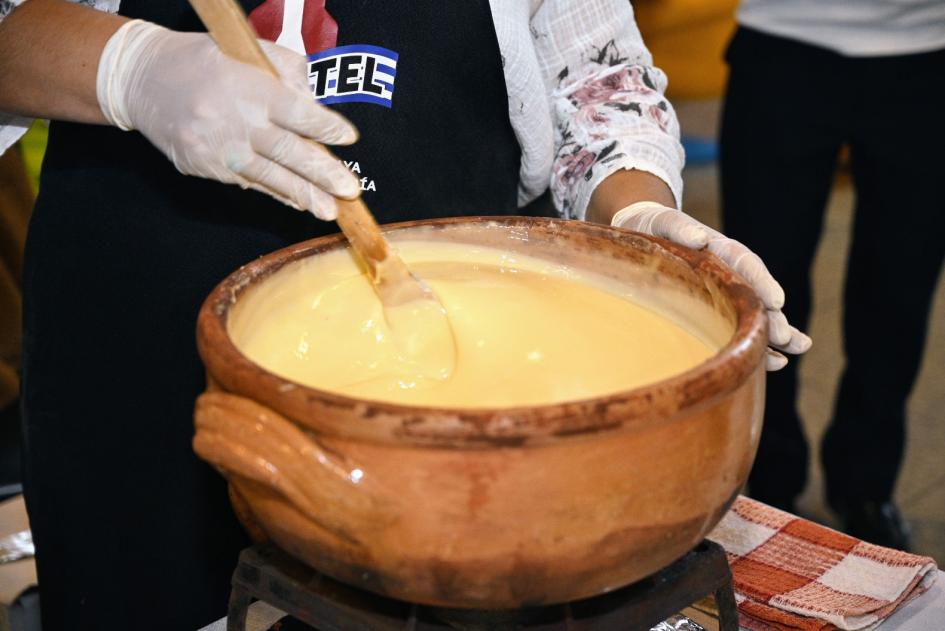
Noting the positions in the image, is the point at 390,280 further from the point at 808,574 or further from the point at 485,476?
the point at 808,574

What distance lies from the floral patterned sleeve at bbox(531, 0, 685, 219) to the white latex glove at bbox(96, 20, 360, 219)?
1.31 ft

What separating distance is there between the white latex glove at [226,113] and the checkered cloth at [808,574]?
1.86 ft

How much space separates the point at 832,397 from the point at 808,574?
7.76 ft

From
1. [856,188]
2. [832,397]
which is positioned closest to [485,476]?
Answer: [856,188]

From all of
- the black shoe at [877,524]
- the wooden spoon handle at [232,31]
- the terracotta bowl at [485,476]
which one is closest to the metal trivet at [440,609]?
the terracotta bowl at [485,476]

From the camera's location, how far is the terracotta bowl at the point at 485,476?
0.65 m

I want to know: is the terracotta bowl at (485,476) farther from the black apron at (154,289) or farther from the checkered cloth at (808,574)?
the black apron at (154,289)

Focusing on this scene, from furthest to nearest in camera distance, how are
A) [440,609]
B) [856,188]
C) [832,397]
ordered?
1. [832,397]
2. [856,188]
3. [440,609]

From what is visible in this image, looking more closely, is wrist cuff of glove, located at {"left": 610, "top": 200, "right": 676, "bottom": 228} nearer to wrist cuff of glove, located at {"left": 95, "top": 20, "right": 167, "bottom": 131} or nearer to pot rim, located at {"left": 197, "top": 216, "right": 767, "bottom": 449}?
pot rim, located at {"left": 197, "top": 216, "right": 767, "bottom": 449}

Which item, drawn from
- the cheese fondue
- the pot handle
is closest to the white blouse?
the cheese fondue

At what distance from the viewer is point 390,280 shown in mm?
953

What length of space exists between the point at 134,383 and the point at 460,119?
50 centimetres

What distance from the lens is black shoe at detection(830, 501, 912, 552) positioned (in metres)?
2.49

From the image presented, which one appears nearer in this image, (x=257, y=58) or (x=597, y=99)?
(x=257, y=58)
